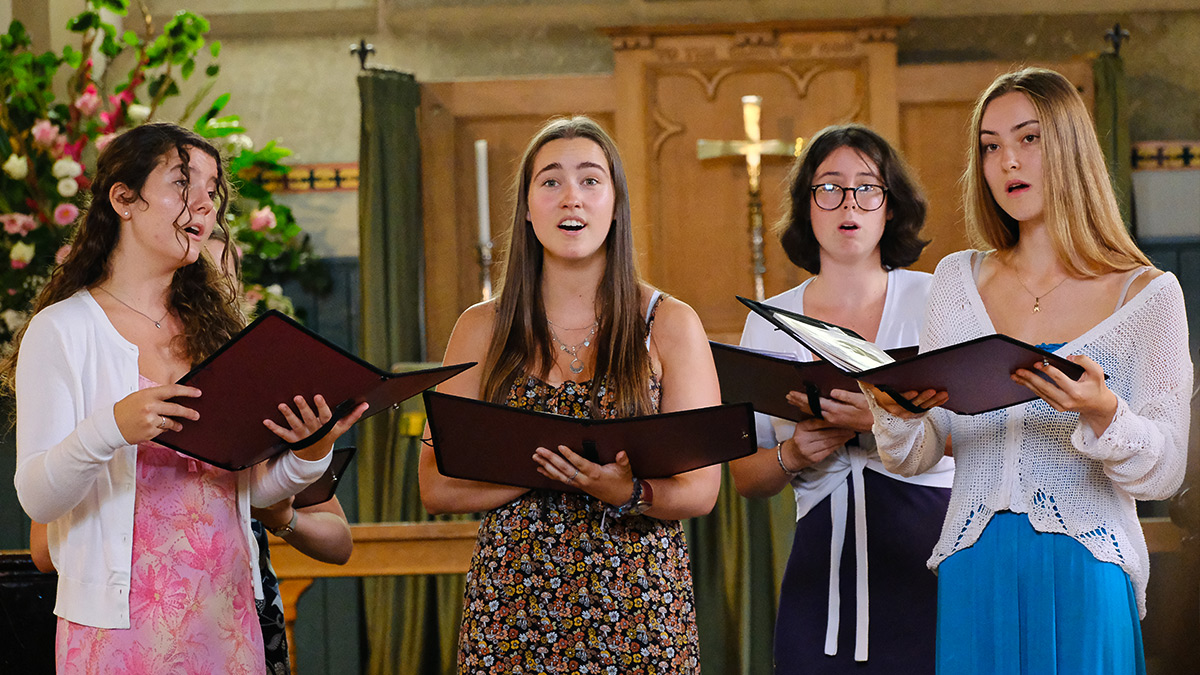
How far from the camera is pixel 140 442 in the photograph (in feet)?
5.42

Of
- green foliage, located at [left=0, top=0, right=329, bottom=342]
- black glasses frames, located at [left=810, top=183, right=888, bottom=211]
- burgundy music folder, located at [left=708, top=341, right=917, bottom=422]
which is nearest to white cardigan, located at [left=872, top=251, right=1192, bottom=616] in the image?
burgundy music folder, located at [left=708, top=341, right=917, bottom=422]

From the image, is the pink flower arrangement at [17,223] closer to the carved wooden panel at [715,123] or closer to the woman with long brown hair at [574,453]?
the carved wooden panel at [715,123]

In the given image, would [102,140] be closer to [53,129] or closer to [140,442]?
[53,129]

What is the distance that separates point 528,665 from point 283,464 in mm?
501

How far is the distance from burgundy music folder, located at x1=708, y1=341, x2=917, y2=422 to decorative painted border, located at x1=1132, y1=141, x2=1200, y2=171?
166 inches

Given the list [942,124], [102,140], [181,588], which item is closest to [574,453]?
[181,588]

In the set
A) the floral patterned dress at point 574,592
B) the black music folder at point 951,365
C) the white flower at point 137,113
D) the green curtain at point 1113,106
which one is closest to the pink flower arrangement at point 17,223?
the white flower at point 137,113

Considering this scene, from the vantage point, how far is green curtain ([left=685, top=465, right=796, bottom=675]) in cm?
323

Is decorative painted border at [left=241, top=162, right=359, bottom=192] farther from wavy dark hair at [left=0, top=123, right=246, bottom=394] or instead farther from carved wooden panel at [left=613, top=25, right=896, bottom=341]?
wavy dark hair at [left=0, top=123, right=246, bottom=394]

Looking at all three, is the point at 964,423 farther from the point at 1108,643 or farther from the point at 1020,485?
the point at 1108,643

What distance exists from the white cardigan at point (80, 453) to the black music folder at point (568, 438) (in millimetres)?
467

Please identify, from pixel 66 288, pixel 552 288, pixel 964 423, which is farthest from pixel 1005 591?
pixel 66 288

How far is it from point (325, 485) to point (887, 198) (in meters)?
1.27

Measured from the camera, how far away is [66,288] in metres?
1.77
